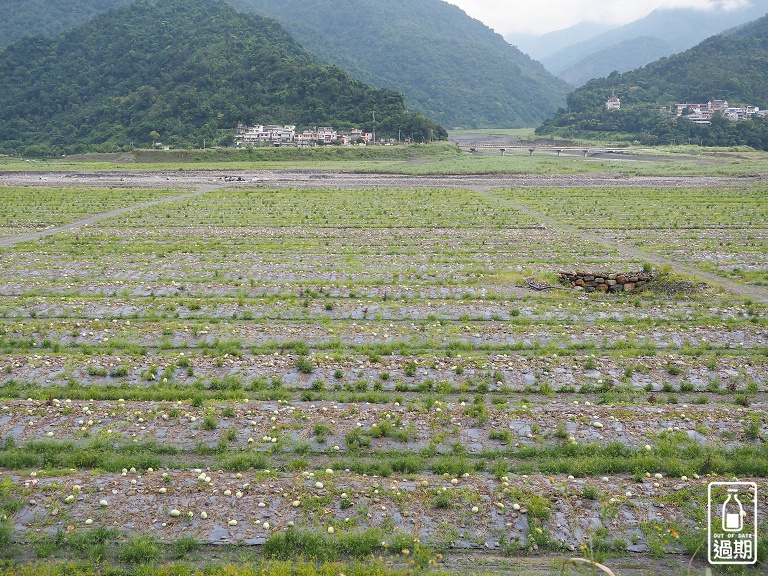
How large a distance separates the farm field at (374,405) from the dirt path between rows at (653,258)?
11.5 inches

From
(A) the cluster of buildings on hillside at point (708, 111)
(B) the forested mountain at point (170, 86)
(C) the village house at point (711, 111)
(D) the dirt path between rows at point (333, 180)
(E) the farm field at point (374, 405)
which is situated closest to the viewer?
(E) the farm field at point (374, 405)

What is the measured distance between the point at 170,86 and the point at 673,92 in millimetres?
148908

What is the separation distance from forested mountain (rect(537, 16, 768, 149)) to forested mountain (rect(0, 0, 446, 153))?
5442 cm

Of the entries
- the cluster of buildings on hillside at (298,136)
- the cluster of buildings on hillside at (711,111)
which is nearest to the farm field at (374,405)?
the cluster of buildings on hillside at (298,136)

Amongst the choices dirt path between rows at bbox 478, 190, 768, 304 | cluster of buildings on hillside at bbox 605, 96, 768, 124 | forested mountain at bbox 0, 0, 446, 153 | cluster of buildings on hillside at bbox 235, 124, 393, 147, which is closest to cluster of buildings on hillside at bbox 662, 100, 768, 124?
cluster of buildings on hillside at bbox 605, 96, 768, 124

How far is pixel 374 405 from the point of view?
1190cm

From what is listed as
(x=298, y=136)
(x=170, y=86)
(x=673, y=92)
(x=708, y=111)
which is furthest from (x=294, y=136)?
(x=673, y=92)

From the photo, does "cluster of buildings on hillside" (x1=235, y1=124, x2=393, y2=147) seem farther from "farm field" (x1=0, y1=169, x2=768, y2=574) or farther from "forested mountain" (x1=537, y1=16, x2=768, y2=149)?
"farm field" (x1=0, y1=169, x2=768, y2=574)

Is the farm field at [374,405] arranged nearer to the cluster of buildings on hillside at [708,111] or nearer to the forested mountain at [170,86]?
the forested mountain at [170,86]

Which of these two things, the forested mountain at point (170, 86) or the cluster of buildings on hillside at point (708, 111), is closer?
the forested mountain at point (170, 86)

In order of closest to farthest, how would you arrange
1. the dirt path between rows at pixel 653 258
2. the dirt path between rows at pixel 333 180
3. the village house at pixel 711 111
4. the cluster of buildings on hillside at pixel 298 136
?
the dirt path between rows at pixel 653 258
the dirt path between rows at pixel 333 180
the cluster of buildings on hillside at pixel 298 136
the village house at pixel 711 111

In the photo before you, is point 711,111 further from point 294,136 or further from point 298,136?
point 294,136

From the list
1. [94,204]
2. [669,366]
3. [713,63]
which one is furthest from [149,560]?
[713,63]

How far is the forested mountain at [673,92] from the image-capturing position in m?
139
